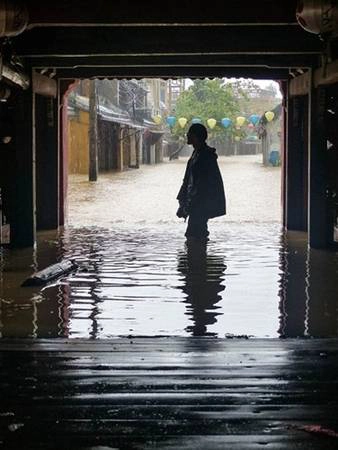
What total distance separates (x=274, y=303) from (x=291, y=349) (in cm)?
188

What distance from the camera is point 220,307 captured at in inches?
291

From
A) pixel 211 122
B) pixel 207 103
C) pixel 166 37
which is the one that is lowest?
pixel 166 37

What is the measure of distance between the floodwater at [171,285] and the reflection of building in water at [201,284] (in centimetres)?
1

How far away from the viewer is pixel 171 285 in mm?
8633

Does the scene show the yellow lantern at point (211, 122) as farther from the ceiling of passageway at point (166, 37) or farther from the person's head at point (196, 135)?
the person's head at point (196, 135)

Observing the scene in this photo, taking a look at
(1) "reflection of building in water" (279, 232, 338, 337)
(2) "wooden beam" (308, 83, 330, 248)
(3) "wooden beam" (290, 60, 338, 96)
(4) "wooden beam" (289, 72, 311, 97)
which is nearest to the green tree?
(4) "wooden beam" (289, 72, 311, 97)

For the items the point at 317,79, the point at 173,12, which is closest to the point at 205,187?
the point at 317,79

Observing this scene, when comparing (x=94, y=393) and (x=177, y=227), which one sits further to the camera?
(x=177, y=227)

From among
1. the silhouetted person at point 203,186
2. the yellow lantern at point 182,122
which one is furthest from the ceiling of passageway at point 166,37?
the yellow lantern at point 182,122

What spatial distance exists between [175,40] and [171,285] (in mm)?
3357

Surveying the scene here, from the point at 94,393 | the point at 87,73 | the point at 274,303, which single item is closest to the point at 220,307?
the point at 274,303

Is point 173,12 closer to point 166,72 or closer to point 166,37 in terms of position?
point 166,37

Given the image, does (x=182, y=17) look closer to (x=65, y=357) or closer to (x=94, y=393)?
Result: (x=65, y=357)

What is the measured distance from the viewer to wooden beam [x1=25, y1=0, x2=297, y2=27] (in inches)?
342
